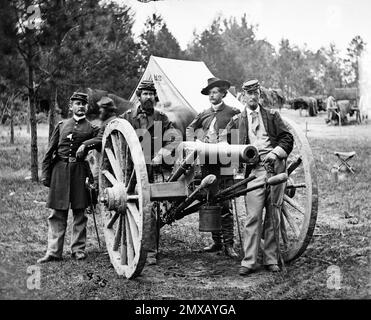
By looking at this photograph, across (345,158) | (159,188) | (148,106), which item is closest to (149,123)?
(148,106)

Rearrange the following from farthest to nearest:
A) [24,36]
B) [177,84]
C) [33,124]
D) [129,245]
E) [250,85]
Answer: [177,84]
[33,124]
[24,36]
[250,85]
[129,245]

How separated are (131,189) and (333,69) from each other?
20.4 meters

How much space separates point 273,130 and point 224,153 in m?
0.80

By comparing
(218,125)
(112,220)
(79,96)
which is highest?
(79,96)

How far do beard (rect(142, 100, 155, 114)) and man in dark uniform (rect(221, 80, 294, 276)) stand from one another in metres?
0.96

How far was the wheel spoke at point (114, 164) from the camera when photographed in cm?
475

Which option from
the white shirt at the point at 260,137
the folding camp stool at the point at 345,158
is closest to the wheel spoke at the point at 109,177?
the white shirt at the point at 260,137

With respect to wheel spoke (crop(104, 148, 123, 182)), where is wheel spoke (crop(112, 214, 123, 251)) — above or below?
below

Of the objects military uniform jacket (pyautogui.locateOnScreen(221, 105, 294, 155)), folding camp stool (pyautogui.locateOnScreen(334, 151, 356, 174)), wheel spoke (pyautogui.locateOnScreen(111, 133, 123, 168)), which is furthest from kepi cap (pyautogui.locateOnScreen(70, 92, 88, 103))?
folding camp stool (pyautogui.locateOnScreen(334, 151, 356, 174))

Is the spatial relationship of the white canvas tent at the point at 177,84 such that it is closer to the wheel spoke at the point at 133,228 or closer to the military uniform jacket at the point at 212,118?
the military uniform jacket at the point at 212,118

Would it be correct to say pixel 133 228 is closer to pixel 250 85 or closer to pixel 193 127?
pixel 250 85

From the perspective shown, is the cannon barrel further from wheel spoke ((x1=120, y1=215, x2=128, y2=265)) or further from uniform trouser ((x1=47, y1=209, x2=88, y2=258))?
uniform trouser ((x1=47, y1=209, x2=88, y2=258))

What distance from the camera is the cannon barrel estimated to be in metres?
4.05

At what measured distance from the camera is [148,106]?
530cm
